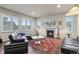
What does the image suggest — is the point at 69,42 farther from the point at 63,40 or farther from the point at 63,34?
the point at 63,34

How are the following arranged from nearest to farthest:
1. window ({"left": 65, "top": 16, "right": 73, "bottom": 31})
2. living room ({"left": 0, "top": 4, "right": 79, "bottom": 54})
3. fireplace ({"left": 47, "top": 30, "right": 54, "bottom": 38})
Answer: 1. living room ({"left": 0, "top": 4, "right": 79, "bottom": 54})
2. window ({"left": 65, "top": 16, "right": 73, "bottom": 31})
3. fireplace ({"left": 47, "top": 30, "right": 54, "bottom": 38})

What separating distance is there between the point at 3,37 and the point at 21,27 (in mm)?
430

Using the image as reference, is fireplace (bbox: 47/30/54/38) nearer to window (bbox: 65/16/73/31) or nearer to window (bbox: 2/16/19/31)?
window (bbox: 65/16/73/31)

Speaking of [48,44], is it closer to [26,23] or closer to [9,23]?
[26,23]

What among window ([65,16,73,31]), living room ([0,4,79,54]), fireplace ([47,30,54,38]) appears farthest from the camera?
fireplace ([47,30,54,38])

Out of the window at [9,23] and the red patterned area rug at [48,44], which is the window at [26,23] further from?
the red patterned area rug at [48,44]

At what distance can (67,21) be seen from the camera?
1.96 m

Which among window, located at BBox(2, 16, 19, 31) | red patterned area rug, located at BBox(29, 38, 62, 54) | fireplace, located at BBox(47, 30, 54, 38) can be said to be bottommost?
red patterned area rug, located at BBox(29, 38, 62, 54)

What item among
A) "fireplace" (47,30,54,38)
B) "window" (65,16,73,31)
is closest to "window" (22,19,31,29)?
"fireplace" (47,30,54,38)

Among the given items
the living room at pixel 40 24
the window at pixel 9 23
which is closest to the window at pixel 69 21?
the living room at pixel 40 24

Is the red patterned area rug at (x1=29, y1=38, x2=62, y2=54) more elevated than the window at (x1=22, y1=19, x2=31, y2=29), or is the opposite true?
the window at (x1=22, y1=19, x2=31, y2=29)

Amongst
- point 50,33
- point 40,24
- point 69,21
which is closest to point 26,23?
point 40,24

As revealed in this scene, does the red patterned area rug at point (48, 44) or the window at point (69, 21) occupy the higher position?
the window at point (69, 21)

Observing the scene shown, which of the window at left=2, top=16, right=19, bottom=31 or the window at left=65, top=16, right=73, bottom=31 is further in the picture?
the window at left=65, top=16, right=73, bottom=31
